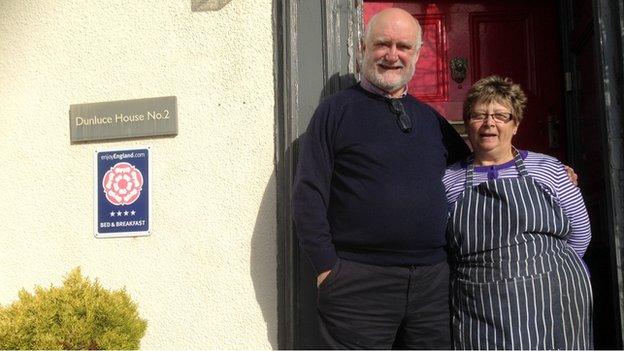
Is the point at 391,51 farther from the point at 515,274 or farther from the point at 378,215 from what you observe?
the point at 515,274

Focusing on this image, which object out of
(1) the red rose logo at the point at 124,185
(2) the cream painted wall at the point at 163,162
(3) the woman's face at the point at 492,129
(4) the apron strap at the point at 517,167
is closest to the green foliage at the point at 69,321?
(2) the cream painted wall at the point at 163,162

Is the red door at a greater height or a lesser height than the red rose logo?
greater

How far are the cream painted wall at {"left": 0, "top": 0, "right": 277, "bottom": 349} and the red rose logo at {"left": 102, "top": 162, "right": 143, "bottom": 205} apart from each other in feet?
0.33

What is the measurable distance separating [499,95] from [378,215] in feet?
2.57

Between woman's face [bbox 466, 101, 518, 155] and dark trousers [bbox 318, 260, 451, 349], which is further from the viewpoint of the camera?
woman's face [bbox 466, 101, 518, 155]

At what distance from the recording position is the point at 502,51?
409cm

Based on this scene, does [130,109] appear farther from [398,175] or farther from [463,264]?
[463,264]

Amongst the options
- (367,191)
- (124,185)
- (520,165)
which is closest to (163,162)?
(124,185)

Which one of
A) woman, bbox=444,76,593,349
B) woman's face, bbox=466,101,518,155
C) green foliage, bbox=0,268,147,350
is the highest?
woman's face, bbox=466,101,518,155

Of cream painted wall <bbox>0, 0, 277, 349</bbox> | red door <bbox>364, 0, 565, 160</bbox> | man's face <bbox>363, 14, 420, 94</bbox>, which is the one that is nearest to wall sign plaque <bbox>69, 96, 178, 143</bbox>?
cream painted wall <bbox>0, 0, 277, 349</bbox>

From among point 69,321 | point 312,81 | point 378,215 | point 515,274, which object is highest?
point 312,81

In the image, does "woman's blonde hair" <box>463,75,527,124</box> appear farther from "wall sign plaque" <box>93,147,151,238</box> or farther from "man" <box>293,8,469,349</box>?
"wall sign plaque" <box>93,147,151,238</box>

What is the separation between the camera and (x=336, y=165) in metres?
2.73

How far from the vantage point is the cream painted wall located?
333cm
